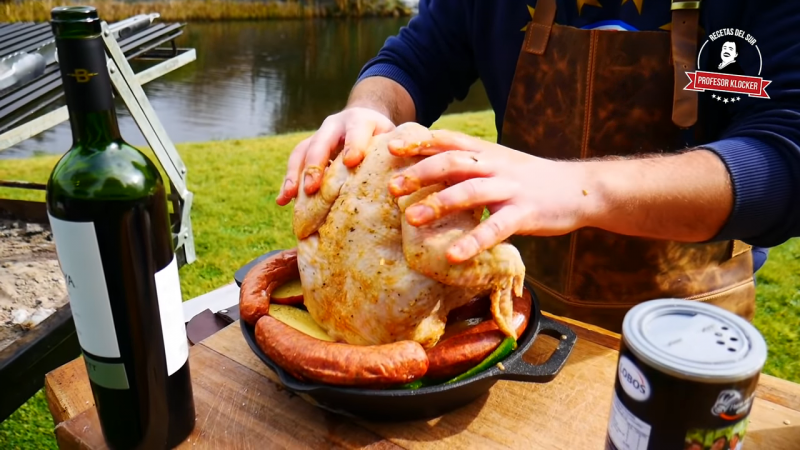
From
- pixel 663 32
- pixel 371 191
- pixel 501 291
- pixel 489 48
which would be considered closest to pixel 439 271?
pixel 501 291

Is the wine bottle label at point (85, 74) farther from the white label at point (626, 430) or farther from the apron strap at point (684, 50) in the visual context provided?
the apron strap at point (684, 50)

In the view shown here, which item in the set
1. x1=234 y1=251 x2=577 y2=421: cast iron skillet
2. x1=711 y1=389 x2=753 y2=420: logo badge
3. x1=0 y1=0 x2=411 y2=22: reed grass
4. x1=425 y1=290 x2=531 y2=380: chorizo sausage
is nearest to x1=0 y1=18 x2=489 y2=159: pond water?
x1=0 y1=0 x2=411 y2=22: reed grass

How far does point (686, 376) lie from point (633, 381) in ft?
0.34

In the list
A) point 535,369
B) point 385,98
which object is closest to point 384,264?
point 535,369

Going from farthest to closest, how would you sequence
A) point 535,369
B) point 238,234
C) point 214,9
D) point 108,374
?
1. point 214,9
2. point 238,234
3. point 535,369
4. point 108,374

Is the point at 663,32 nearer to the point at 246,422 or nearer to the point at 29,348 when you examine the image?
the point at 246,422

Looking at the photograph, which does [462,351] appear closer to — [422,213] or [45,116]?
[422,213]

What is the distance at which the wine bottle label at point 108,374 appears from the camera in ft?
4.20

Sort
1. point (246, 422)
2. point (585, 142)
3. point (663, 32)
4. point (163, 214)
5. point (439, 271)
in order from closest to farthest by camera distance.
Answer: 1. point (163, 214)
2. point (439, 271)
3. point (246, 422)
4. point (663, 32)
5. point (585, 142)

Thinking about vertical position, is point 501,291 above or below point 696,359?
below

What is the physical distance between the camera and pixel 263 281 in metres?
1.76

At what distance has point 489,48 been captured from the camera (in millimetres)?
2660

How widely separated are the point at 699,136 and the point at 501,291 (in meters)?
1.17

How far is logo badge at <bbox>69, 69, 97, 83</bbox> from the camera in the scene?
1.09m
